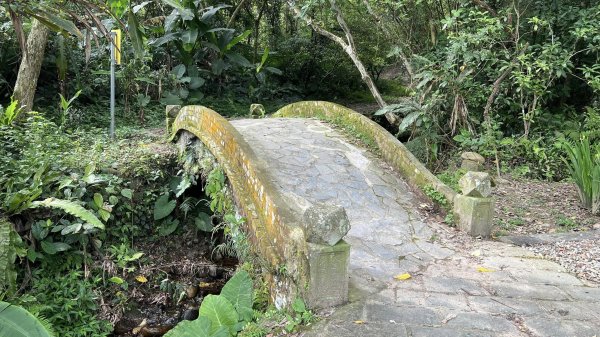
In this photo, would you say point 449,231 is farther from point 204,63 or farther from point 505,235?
point 204,63

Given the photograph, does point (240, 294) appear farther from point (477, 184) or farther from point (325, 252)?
point (477, 184)

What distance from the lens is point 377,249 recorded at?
4707mm

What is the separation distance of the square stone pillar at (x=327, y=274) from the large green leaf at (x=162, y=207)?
414 centimetres

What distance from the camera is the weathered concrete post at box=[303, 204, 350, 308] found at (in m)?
3.44

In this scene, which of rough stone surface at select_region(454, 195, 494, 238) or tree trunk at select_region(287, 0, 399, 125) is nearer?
rough stone surface at select_region(454, 195, 494, 238)

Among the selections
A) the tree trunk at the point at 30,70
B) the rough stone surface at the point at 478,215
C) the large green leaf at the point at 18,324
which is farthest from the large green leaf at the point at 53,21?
the tree trunk at the point at 30,70

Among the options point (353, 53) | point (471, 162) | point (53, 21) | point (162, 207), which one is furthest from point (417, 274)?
point (353, 53)

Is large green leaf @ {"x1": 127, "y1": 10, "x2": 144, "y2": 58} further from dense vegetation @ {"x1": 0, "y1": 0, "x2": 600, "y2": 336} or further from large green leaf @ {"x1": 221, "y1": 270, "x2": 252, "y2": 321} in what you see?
large green leaf @ {"x1": 221, "y1": 270, "x2": 252, "y2": 321}

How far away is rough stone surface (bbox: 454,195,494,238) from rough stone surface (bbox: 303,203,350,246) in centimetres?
216

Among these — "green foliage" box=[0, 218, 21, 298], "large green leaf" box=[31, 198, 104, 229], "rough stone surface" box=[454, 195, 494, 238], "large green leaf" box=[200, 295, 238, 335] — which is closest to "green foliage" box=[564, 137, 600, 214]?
"rough stone surface" box=[454, 195, 494, 238]

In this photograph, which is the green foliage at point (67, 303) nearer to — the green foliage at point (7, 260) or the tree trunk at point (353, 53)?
the green foliage at point (7, 260)

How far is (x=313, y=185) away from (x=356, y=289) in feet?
→ 7.30

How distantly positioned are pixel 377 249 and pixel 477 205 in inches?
48.0

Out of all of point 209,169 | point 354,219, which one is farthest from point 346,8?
point 354,219
